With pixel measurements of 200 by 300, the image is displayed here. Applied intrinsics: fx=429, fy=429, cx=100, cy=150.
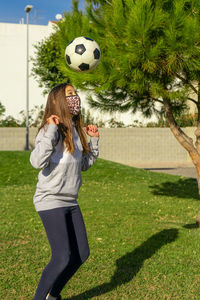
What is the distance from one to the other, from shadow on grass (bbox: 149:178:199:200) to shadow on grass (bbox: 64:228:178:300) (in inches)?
178

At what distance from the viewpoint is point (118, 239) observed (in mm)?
6539

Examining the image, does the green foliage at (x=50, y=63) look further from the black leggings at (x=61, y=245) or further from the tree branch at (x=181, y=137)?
the black leggings at (x=61, y=245)

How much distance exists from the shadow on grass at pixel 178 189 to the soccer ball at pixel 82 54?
636 cm

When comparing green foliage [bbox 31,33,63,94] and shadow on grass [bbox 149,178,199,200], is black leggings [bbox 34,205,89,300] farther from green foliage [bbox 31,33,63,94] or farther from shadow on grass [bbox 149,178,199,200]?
green foliage [bbox 31,33,63,94]

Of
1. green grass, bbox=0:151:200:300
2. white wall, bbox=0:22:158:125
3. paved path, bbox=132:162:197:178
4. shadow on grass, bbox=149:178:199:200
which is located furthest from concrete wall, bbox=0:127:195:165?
green grass, bbox=0:151:200:300

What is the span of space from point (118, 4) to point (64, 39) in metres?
1.37

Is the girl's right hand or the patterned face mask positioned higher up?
the patterned face mask

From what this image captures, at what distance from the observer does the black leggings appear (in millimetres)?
3396

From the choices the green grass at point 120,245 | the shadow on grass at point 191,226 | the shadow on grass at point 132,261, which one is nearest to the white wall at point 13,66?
the green grass at point 120,245

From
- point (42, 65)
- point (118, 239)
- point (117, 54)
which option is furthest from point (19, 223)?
point (42, 65)

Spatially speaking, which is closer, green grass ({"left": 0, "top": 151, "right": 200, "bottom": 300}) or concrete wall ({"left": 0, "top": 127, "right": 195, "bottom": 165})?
green grass ({"left": 0, "top": 151, "right": 200, "bottom": 300})

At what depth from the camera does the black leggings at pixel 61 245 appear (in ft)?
11.1

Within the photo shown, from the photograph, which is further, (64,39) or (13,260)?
(64,39)

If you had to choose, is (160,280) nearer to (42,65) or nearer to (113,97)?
(113,97)
